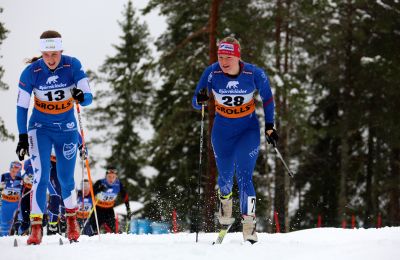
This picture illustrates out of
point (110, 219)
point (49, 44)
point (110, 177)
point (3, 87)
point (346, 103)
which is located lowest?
point (346, 103)

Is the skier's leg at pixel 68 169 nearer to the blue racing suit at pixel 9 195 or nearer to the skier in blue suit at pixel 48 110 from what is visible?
the skier in blue suit at pixel 48 110

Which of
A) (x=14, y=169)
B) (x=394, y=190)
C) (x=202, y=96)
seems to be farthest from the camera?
(x=394, y=190)

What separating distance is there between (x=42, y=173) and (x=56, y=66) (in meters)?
1.26

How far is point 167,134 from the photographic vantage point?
66.5 ft

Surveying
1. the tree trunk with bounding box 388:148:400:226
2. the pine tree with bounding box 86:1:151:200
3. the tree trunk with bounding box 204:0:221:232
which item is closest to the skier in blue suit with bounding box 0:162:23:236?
the tree trunk with bounding box 204:0:221:232

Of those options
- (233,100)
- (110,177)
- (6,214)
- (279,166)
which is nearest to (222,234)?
(233,100)

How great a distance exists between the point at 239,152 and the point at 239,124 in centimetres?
34

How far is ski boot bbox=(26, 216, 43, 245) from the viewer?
6164 mm

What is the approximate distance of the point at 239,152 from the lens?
6590 mm

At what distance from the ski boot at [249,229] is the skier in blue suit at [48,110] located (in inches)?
80.1

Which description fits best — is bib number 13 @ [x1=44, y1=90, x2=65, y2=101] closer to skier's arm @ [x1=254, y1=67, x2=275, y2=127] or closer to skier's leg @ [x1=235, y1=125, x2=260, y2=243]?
skier's leg @ [x1=235, y1=125, x2=260, y2=243]

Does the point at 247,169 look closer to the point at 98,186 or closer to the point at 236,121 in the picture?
the point at 236,121

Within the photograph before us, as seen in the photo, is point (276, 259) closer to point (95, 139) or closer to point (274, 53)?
point (274, 53)

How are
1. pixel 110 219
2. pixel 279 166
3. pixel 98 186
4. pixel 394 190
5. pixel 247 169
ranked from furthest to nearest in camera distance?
pixel 279 166, pixel 394 190, pixel 110 219, pixel 98 186, pixel 247 169
